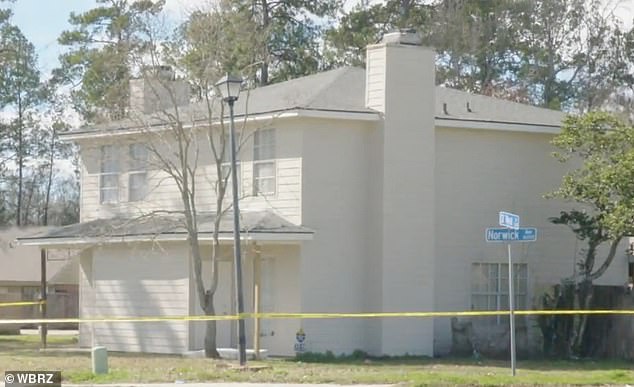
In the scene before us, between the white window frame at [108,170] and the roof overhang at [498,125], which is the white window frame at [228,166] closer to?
the white window frame at [108,170]

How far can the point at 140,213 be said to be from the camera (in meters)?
35.5

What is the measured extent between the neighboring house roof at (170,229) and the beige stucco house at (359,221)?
64mm

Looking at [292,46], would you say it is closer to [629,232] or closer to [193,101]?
[193,101]

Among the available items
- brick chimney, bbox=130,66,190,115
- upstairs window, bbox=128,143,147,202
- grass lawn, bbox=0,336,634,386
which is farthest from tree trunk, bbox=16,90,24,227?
brick chimney, bbox=130,66,190,115

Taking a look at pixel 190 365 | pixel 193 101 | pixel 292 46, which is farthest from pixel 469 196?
pixel 292 46

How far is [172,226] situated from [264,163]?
2.62 m

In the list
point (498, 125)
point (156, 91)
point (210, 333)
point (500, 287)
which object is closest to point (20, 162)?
point (156, 91)

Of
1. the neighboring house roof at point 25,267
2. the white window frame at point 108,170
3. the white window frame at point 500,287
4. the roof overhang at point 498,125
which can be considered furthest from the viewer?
the neighboring house roof at point 25,267

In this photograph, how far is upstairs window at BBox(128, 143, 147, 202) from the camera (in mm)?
35250

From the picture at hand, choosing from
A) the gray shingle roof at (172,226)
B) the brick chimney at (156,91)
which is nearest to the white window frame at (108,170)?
the gray shingle roof at (172,226)

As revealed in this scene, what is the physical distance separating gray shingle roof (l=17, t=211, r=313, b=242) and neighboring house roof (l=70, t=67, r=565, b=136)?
7.51 feet

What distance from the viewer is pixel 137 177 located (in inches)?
1423

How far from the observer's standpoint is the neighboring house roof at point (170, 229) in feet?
103

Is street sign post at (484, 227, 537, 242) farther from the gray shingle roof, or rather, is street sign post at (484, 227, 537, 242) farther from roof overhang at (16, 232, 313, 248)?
Answer: the gray shingle roof
